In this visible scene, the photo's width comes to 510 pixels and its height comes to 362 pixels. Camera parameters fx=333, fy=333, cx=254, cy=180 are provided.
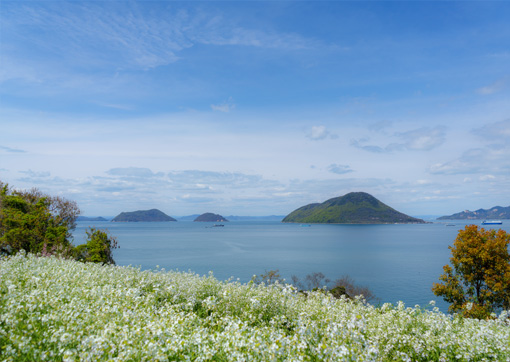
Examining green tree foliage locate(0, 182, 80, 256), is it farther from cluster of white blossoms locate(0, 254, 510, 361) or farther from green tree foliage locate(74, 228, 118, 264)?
cluster of white blossoms locate(0, 254, 510, 361)

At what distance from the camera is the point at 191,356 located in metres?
5.00

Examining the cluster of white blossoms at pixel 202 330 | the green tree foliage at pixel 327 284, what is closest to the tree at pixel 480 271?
the cluster of white blossoms at pixel 202 330

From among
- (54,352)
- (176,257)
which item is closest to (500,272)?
(54,352)

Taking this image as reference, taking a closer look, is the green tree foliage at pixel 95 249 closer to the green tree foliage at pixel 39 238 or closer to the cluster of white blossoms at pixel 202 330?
the green tree foliage at pixel 39 238

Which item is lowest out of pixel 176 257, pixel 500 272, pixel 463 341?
pixel 176 257

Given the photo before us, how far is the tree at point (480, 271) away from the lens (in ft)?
72.4

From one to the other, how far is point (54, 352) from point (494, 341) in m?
8.15

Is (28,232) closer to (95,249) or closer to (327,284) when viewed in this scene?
(95,249)

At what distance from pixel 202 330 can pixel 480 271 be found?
24.1 meters

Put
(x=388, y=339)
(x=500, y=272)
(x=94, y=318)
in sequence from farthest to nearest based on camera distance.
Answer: (x=500, y=272) < (x=388, y=339) < (x=94, y=318)

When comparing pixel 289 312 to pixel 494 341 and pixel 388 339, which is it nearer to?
pixel 388 339

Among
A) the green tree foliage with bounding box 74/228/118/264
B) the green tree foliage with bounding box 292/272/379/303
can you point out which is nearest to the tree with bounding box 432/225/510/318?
the green tree foliage with bounding box 292/272/379/303

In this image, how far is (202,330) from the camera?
5.82 m

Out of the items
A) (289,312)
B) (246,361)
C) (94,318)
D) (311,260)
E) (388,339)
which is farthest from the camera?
(311,260)
